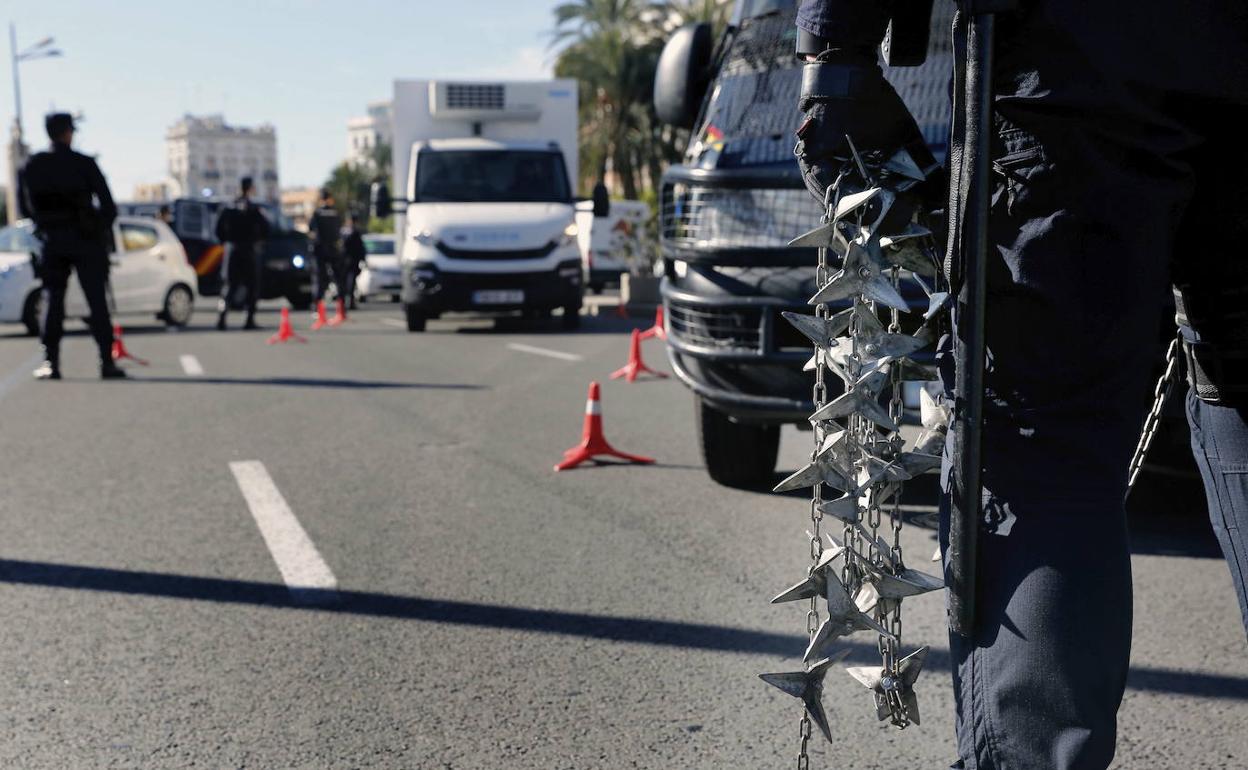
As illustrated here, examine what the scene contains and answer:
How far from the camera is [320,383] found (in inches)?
401

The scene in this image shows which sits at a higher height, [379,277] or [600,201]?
[600,201]

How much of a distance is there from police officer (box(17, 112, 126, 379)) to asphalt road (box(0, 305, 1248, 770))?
3280 mm

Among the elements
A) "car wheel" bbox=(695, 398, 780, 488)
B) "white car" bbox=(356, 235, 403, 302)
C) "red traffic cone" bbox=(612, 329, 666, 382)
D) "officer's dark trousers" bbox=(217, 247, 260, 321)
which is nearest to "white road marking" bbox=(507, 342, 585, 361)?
"red traffic cone" bbox=(612, 329, 666, 382)

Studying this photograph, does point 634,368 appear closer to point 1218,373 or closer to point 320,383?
point 320,383

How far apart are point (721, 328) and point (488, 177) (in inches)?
448

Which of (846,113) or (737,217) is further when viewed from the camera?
(737,217)

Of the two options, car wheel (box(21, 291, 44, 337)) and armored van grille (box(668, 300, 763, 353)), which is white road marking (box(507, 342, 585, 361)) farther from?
armored van grille (box(668, 300, 763, 353))

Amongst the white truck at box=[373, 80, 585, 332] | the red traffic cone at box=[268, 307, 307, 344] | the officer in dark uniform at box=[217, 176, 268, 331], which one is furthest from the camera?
the officer in dark uniform at box=[217, 176, 268, 331]

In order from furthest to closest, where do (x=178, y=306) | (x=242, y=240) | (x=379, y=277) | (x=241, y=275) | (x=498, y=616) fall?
1. (x=379, y=277)
2. (x=178, y=306)
3. (x=241, y=275)
4. (x=242, y=240)
5. (x=498, y=616)

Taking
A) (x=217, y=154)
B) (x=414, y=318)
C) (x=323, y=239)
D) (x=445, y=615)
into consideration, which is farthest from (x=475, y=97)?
(x=217, y=154)

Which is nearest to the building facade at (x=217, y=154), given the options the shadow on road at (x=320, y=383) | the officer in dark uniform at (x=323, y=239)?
the officer in dark uniform at (x=323, y=239)

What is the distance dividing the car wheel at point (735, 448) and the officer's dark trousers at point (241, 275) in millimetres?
12010

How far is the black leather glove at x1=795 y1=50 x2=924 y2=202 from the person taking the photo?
1626 mm

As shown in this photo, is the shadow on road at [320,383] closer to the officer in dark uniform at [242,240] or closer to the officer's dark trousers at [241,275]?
the officer in dark uniform at [242,240]
